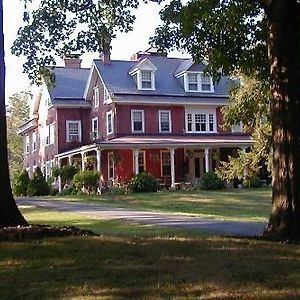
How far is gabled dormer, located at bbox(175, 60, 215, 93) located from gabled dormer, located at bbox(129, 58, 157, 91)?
7.47 feet

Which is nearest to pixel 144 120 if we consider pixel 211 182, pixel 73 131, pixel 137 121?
pixel 137 121

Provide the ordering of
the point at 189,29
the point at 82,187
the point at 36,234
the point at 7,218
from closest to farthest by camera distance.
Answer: the point at 36,234, the point at 7,218, the point at 189,29, the point at 82,187

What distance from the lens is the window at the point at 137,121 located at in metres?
42.2

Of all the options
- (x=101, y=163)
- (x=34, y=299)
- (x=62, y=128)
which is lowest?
(x=34, y=299)

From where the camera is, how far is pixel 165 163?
42.7m

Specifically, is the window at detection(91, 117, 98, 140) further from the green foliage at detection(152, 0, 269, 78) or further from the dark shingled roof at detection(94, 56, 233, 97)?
the green foliage at detection(152, 0, 269, 78)

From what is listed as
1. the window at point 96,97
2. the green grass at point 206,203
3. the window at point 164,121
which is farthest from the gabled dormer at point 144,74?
the green grass at point 206,203

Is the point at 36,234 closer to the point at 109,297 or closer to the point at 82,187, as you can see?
the point at 109,297

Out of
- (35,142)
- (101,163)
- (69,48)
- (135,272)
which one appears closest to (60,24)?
(69,48)

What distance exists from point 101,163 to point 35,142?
14.7 metres

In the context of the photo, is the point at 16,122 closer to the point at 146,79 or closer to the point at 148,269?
the point at 146,79

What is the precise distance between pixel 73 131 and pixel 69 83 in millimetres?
3939

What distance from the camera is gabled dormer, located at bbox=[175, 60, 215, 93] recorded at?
1722 inches

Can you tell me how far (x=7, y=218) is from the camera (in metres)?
11.8
